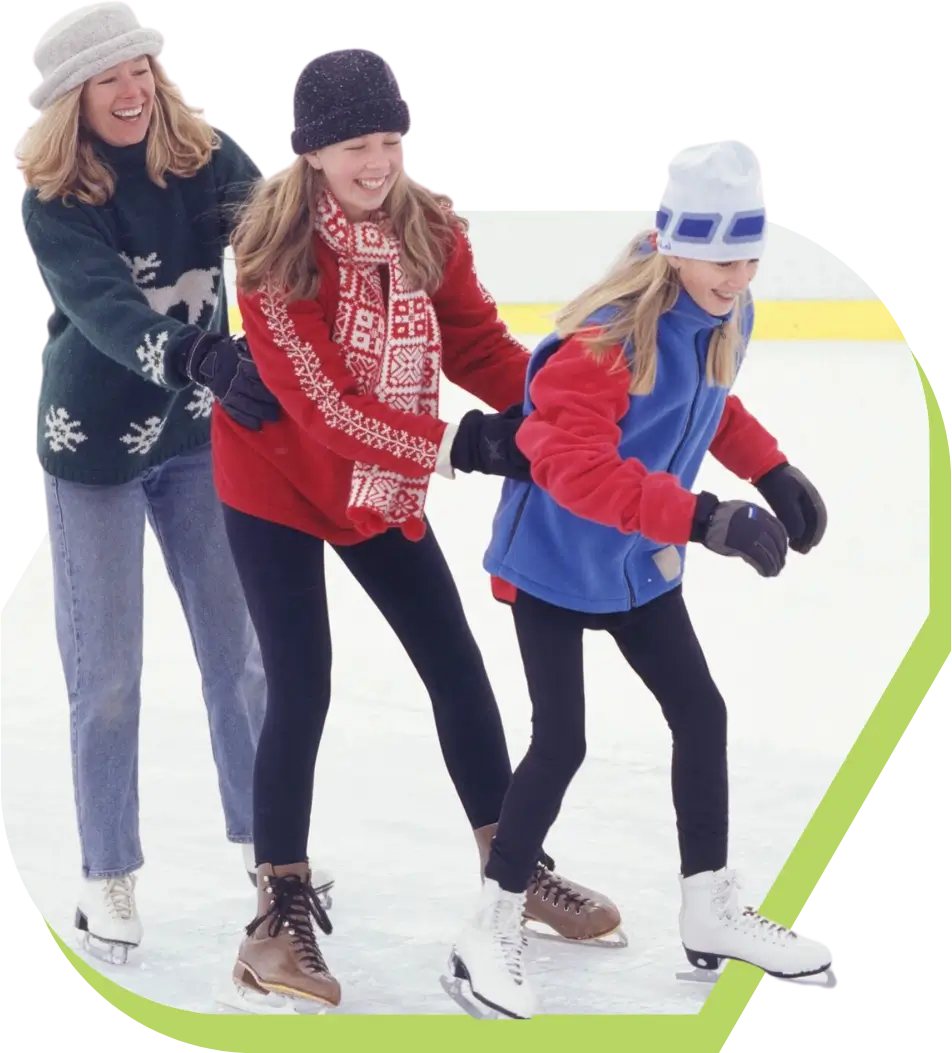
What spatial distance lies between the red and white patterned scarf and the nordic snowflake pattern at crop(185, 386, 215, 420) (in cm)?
35

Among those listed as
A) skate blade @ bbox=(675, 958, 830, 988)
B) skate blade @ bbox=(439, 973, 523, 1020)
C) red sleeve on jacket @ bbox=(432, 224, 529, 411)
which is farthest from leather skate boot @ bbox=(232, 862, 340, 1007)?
red sleeve on jacket @ bbox=(432, 224, 529, 411)

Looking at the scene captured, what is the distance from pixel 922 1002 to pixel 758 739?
1.01m

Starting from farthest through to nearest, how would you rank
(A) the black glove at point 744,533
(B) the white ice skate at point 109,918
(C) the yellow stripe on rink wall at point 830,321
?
A: (C) the yellow stripe on rink wall at point 830,321 → (B) the white ice skate at point 109,918 → (A) the black glove at point 744,533

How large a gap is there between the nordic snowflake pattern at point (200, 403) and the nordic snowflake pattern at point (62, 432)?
16 cm

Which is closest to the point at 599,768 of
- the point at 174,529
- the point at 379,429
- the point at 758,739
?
the point at 758,739

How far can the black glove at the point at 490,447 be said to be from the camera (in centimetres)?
220

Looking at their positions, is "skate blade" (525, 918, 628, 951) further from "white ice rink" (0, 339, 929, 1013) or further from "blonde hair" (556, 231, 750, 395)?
"blonde hair" (556, 231, 750, 395)

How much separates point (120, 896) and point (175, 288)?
0.87 m

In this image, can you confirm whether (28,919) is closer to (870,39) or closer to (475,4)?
(475,4)

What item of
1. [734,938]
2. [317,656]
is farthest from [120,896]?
[734,938]

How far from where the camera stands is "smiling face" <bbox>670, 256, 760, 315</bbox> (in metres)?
2.13

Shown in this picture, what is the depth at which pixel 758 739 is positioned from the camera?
3.30 metres

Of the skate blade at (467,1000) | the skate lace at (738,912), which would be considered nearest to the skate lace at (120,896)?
the skate blade at (467,1000)

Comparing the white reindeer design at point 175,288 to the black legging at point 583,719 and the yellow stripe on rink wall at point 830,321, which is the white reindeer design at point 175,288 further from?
the yellow stripe on rink wall at point 830,321
